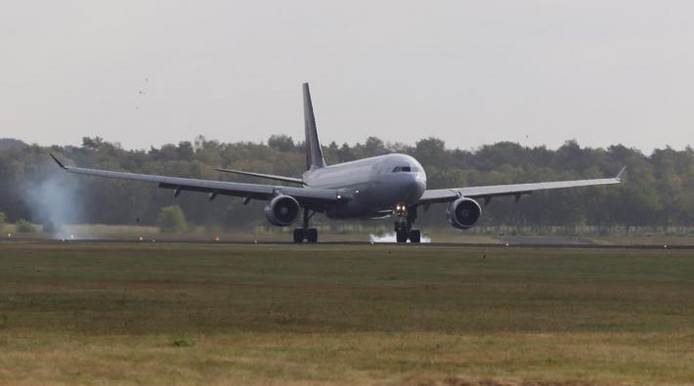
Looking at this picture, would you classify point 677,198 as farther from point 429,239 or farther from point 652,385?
point 652,385

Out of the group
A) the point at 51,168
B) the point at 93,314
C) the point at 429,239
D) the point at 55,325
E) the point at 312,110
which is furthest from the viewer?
the point at 51,168

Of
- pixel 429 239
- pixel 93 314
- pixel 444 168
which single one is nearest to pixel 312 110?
pixel 429 239

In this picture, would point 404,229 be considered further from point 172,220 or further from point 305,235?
point 172,220

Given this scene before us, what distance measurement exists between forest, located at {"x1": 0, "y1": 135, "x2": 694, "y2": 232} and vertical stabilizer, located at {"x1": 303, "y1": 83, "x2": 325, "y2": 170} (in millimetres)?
5277

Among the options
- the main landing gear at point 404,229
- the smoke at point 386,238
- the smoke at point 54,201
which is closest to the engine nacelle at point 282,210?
the main landing gear at point 404,229

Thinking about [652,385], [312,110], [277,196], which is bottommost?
[652,385]

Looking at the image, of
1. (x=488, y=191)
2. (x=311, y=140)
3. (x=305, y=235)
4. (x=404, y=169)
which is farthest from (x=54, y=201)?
(x=404, y=169)

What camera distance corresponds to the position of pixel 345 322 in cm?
3528

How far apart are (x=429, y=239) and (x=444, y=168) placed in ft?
207

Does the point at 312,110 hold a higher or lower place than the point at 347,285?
higher

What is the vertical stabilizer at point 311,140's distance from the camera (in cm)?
11012

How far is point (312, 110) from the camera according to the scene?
114 m

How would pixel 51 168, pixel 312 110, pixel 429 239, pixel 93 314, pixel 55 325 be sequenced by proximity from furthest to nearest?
pixel 51 168
pixel 312 110
pixel 429 239
pixel 93 314
pixel 55 325

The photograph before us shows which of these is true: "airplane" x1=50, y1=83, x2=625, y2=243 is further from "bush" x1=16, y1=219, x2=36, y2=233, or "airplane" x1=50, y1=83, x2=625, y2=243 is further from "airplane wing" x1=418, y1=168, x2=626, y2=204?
"bush" x1=16, y1=219, x2=36, y2=233
